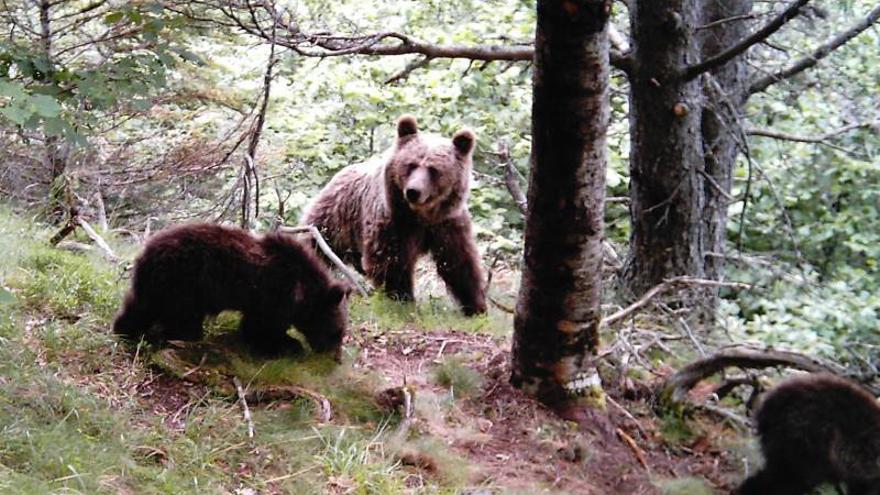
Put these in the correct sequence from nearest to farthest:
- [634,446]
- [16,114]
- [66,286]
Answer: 1. [16,114]
2. [634,446]
3. [66,286]

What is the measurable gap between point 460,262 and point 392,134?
21.5 feet

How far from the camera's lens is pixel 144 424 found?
4.12 metres

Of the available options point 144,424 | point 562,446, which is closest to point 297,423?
point 144,424

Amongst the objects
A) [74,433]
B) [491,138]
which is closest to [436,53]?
[74,433]

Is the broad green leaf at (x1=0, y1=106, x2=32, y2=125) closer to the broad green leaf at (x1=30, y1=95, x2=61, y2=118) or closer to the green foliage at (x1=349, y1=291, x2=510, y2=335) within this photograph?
the broad green leaf at (x1=30, y1=95, x2=61, y2=118)

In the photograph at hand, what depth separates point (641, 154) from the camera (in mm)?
6777

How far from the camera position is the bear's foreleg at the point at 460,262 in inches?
296

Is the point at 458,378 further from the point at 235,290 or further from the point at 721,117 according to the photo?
the point at 721,117

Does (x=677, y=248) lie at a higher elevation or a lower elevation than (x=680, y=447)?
higher

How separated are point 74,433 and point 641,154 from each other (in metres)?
4.67

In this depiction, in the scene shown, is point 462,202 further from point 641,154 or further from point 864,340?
point 864,340

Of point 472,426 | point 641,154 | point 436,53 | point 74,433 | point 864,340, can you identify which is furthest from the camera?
point 864,340

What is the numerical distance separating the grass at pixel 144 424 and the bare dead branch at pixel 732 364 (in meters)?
1.76

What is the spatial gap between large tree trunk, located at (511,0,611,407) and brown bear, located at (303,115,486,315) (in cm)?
256
